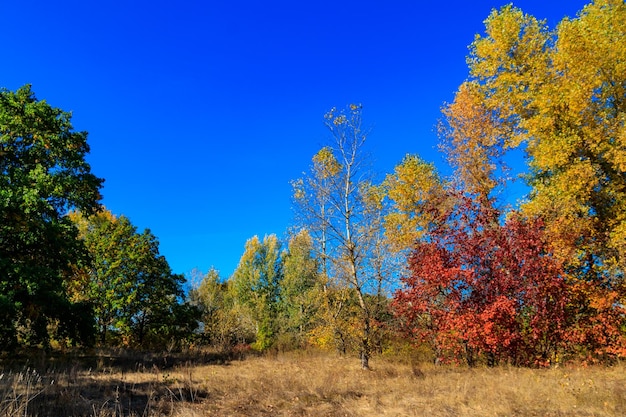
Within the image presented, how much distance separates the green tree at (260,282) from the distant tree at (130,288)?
937 cm

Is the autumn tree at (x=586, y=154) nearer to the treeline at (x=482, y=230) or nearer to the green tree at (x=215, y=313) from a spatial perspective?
the treeline at (x=482, y=230)

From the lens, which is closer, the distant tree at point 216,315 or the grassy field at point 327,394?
the grassy field at point 327,394

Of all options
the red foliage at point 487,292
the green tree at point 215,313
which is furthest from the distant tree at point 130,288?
the red foliage at point 487,292

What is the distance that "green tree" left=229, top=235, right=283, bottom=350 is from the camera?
109 ft

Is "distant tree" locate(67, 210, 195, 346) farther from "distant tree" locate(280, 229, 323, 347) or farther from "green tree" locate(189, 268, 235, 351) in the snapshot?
"distant tree" locate(280, 229, 323, 347)

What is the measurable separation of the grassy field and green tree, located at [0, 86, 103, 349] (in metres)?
1.61

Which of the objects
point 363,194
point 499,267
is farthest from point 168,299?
point 499,267

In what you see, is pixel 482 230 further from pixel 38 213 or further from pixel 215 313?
pixel 215 313

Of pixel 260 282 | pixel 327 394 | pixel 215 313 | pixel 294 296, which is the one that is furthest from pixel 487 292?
pixel 260 282

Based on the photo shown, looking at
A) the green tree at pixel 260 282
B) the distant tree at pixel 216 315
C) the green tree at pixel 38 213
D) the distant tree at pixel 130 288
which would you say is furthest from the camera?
the green tree at pixel 260 282

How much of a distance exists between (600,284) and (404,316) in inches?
256

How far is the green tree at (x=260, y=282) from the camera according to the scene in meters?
33.3

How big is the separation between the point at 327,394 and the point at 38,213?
11.5 meters

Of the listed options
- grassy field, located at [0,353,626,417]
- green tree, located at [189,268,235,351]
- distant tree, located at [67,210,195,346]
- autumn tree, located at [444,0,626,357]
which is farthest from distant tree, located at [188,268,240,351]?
autumn tree, located at [444,0,626,357]
